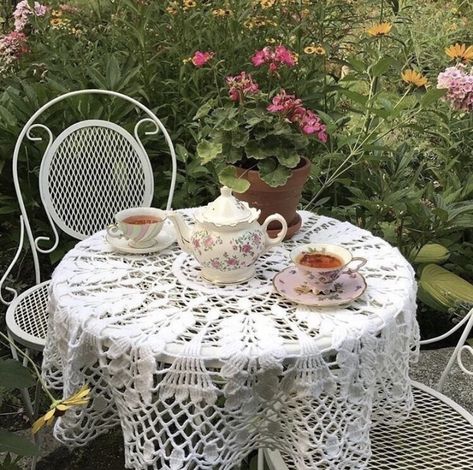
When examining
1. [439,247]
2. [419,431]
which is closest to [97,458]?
[419,431]

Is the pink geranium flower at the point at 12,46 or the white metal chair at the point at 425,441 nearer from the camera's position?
the white metal chair at the point at 425,441

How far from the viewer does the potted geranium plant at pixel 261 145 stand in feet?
5.06

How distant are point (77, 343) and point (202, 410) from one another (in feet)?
0.98

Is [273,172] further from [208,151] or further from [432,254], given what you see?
[432,254]

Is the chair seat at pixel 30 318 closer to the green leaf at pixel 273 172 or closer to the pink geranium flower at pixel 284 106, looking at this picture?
the green leaf at pixel 273 172

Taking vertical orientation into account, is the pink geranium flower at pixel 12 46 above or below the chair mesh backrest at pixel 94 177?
above

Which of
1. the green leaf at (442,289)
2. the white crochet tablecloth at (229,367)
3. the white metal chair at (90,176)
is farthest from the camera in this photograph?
the green leaf at (442,289)

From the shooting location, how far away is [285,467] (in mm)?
1391

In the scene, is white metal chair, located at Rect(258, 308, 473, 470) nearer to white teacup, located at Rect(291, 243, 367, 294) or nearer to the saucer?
white teacup, located at Rect(291, 243, 367, 294)

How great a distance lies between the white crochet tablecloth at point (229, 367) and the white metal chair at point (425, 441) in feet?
0.26

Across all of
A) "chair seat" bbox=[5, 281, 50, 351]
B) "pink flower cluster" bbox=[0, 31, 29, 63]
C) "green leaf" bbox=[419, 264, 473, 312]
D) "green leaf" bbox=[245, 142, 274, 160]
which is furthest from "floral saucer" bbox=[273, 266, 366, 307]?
"pink flower cluster" bbox=[0, 31, 29, 63]

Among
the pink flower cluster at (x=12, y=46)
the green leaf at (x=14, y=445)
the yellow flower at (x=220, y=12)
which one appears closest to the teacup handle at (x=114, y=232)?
the green leaf at (x=14, y=445)

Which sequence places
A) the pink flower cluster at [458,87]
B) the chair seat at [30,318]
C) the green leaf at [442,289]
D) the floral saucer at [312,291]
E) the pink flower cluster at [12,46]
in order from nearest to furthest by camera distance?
the floral saucer at [312,291], the chair seat at [30,318], the pink flower cluster at [458,87], the green leaf at [442,289], the pink flower cluster at [12,46]

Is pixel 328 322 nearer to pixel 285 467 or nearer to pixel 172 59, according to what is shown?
pixel 285 467
